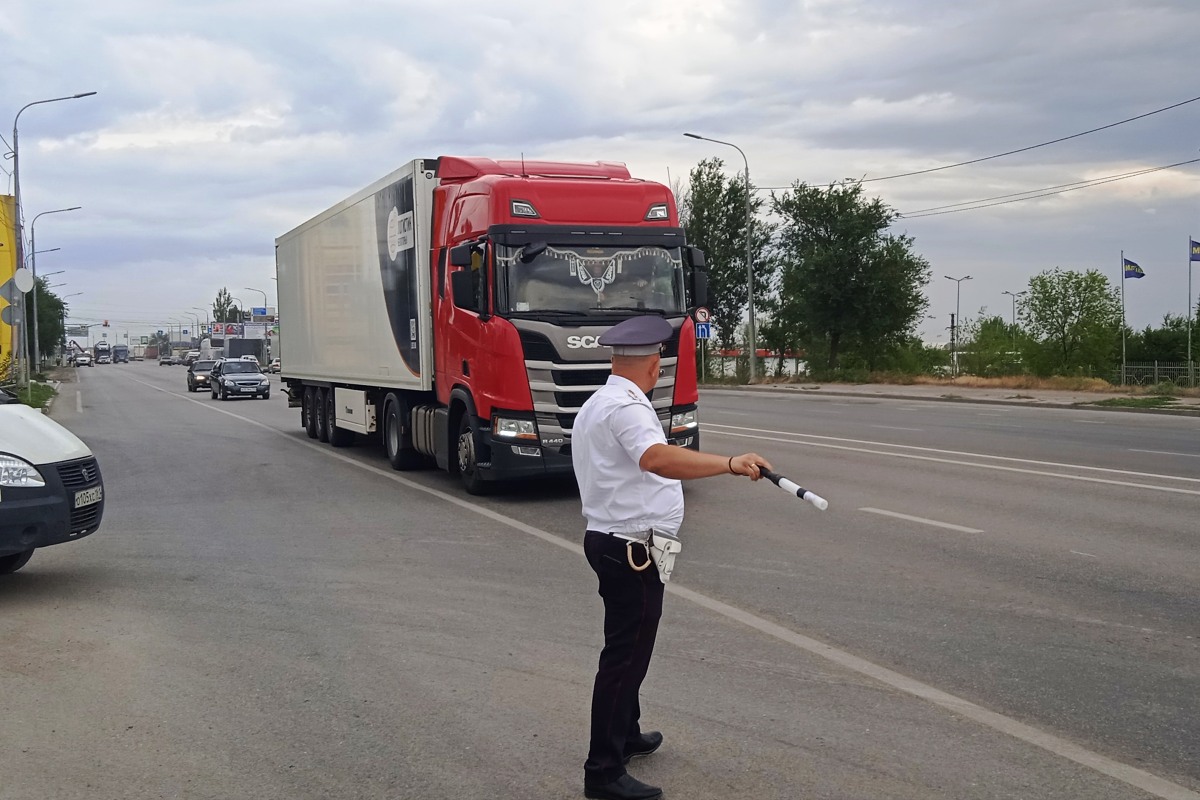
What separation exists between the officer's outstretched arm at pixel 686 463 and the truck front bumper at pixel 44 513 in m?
4.98

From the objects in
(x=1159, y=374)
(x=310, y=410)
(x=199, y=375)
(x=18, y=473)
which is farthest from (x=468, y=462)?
(x=199, y=375)

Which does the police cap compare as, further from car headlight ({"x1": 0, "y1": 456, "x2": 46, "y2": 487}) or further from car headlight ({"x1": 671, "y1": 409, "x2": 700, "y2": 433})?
car headlight ({"x1": 671, "y1": 409, "x2": 700, "y2": 433})

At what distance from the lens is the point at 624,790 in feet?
12.8

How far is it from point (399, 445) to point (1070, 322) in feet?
138

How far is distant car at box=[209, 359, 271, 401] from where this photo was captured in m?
40.8

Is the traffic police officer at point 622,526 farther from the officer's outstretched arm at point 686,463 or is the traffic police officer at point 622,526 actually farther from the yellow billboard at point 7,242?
the yellow billboard at point 7,242

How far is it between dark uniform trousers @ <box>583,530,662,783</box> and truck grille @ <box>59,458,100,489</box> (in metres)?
4.79

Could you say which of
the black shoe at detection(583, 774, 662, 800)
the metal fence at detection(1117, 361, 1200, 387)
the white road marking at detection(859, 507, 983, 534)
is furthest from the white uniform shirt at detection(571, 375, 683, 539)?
the metal fence at detection(1117, 361, 1200, 387)

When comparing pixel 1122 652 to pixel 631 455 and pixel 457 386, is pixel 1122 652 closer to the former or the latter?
pixel 631 455

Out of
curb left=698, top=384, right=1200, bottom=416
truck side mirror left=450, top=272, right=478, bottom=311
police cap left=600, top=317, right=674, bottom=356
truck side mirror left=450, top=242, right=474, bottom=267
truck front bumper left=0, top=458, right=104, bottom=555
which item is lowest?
curb left=698, top=384, right=1200, bottom=416

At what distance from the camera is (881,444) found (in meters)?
17.1

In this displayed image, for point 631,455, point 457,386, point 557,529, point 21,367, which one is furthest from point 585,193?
point 21,367

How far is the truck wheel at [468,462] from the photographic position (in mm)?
11891

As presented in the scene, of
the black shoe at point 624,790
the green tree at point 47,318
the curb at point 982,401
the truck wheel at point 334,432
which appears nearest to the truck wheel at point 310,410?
the truck wheel at point 334,432
